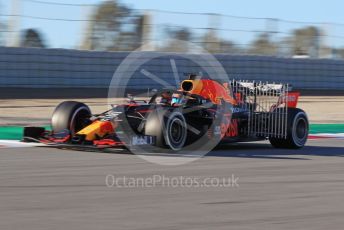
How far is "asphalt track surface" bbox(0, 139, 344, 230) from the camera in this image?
22.2ft

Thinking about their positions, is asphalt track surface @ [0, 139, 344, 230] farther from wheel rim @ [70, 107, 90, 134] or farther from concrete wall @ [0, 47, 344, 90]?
concrete wall @ [0, 47, 344, 90]

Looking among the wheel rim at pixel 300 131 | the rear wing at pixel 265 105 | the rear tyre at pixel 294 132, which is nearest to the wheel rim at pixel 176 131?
the rear wing at pixel 265 105

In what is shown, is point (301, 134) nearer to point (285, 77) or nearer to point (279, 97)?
point (279, 97)

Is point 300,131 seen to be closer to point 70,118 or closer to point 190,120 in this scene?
point 190,120

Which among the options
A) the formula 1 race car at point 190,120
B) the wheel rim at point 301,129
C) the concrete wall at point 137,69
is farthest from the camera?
the concrete wall at point 137,69

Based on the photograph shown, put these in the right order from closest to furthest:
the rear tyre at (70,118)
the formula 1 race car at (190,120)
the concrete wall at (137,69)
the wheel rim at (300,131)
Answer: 1. the formula 1 race car at (190,120)
2. the rear tyre at (70,118)
3. the wheel rim at (300,131)
4. the concrete wall at (137,69)

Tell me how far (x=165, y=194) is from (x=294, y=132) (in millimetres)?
6033

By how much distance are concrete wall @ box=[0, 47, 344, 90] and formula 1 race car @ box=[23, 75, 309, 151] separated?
11.7 meters

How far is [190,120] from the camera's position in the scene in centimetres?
1268

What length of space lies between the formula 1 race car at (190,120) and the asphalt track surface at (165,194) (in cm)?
36

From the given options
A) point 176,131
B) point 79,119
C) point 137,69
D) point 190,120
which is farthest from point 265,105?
point 137,69

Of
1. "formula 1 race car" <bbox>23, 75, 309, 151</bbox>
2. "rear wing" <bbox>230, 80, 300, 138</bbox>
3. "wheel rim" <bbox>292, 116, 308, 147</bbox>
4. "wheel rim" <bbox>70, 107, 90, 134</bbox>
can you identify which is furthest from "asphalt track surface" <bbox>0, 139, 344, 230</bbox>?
"wheel rim" <bbox>292, 116, 308, 147</bbox>

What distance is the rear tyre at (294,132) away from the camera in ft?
45.3

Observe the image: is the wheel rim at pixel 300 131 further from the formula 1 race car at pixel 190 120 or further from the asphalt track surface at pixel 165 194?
the asphalt track surface at pixel 165 194
